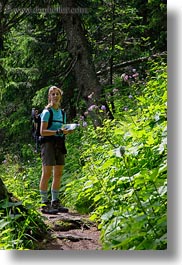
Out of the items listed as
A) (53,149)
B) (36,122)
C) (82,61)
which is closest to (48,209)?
(53,149)

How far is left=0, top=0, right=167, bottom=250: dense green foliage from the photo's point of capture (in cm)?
200

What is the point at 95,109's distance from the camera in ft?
7.23

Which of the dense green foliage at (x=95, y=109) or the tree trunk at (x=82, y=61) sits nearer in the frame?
the dense green foliage at (x=95, y=109)

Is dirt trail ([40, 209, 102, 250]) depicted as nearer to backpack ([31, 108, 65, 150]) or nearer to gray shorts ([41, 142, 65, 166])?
gray shorts ([41, 142, 65, 166])

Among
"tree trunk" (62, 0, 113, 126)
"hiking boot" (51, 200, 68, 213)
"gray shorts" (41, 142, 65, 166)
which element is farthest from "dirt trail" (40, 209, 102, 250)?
"tree trunk" (62, 0, 113, 126)

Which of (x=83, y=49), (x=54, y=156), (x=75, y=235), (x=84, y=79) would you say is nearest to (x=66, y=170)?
(x=54, y=156)

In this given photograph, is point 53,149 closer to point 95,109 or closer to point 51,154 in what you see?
point 51,154

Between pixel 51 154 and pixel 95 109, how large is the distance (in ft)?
0.93

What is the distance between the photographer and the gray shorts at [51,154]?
210cm

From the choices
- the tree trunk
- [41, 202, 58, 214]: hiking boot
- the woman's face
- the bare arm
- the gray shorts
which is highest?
the tree trunk

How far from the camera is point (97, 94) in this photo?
221 centimetres

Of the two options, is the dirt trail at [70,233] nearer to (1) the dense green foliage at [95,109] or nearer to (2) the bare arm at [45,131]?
(1) the dense green foliage at [95,109]

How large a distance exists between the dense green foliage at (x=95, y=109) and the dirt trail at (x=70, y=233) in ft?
0.13

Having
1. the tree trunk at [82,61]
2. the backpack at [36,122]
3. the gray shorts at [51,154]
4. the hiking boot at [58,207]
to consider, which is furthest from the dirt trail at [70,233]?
the tree trunk at [82,61]
